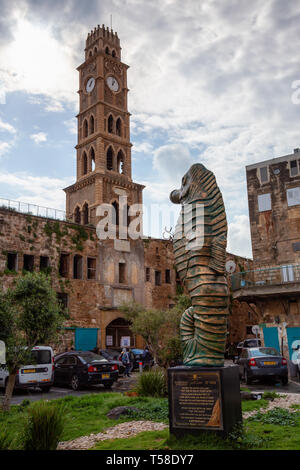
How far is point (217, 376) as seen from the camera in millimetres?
6492

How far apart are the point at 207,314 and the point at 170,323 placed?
48.1 feet

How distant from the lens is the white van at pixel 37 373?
14.8 metres

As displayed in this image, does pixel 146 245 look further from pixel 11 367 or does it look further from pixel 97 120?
pixel 11 367

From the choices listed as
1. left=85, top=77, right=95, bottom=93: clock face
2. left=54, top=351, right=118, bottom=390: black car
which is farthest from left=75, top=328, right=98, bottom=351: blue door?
left=85, top=77, right=95, bottom=93: clock face

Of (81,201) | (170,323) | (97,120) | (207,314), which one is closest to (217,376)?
(207,314)

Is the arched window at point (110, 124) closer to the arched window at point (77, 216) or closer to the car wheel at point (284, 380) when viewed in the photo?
the arched window at point (77, 216)

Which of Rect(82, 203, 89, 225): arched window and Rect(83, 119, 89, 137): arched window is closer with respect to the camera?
Rect(82, 203, 89, 225): arched window

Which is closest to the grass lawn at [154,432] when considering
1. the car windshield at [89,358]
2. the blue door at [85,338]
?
the car windshield at [89,358]

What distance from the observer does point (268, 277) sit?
26.6 m

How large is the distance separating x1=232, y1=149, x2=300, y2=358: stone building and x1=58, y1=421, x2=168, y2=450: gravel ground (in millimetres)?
16962

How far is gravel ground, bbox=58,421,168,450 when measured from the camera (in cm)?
685

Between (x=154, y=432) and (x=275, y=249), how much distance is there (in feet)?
74.3

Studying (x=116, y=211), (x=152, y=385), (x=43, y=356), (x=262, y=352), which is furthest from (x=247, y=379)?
(x=116, y=211)

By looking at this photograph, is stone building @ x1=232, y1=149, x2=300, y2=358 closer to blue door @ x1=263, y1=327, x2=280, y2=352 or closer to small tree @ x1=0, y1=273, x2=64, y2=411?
blue door @ x1=263, y1=327, x2=280, y2=352
